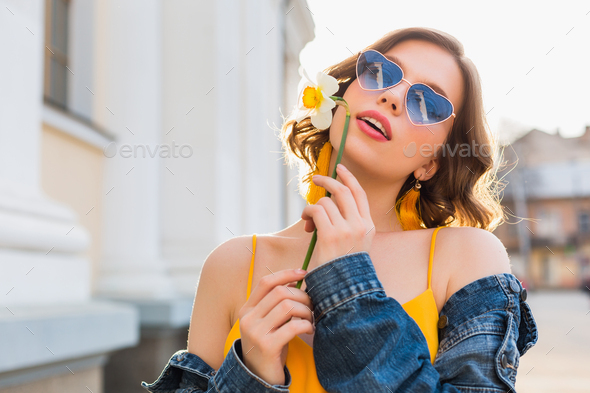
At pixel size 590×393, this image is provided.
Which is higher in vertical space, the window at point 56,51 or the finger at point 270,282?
the window at point 56,51

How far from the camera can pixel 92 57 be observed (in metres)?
4.02

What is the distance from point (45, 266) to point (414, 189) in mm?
1674

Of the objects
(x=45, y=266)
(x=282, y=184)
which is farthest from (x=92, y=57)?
(x=282, y=184)

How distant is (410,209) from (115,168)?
306 cm

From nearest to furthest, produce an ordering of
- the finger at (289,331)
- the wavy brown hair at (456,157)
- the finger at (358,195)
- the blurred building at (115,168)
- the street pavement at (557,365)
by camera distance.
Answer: the finger at (289,331) → the finger at (358,195) → the wavy brown hair at (456,157) → the blurred building at (115,168) → the street pavement at (557,365)

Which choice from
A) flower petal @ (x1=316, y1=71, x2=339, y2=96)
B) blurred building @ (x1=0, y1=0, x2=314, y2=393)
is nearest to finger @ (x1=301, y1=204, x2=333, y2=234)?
flower petal @ (x1=316, y1=71, x2=339, y2=96)

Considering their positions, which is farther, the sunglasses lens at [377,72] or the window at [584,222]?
the window at [584,222]

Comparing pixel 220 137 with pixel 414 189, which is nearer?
pixel 414 189

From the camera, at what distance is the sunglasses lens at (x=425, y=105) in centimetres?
113

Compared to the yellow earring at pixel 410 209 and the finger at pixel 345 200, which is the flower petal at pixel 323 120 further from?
the yellow earring at pixel 410 209

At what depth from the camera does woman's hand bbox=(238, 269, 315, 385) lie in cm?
90

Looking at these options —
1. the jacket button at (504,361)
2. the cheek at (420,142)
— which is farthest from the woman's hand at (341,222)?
the jacket button at (504,361)

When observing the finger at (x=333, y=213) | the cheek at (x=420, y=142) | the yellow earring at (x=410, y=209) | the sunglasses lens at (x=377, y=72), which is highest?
the sunglasses lens at (x=377, y=72)

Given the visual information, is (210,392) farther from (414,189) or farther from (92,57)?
(92,57)
